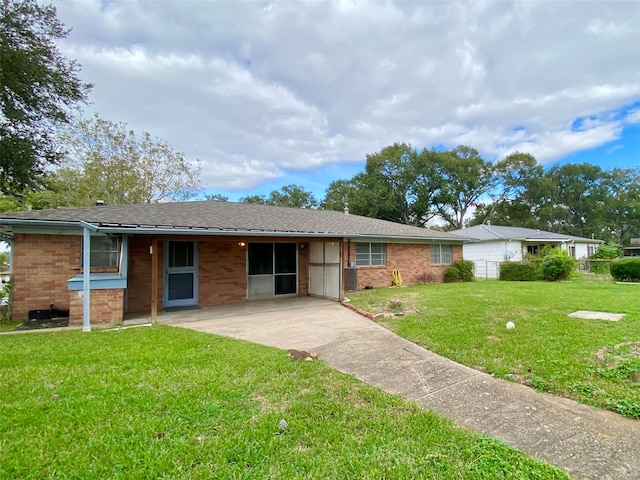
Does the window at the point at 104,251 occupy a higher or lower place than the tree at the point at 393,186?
lower

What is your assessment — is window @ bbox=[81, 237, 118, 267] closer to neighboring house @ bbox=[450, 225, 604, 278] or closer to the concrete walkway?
the concrete walkway

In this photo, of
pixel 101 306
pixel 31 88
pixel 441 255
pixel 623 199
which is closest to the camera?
pixel 101 306

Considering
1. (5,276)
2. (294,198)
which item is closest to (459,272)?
(5,276)

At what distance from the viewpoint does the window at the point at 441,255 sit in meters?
16.4

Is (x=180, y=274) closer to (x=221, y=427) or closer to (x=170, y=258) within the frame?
(x=170, y=258)

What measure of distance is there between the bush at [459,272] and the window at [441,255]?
1.31 feet

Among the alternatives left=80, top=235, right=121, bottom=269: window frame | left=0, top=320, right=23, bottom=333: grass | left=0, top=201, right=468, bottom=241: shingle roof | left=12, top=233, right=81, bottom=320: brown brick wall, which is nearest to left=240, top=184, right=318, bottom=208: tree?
left=0, top=201, right=468, bottom=241: shingle roof

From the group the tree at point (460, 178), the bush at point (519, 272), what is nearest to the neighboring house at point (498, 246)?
the bush at point (519, 272)

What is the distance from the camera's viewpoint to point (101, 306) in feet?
24.3

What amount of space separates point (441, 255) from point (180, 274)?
1280cm

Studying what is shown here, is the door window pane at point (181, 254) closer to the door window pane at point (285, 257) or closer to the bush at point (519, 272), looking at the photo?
the door window pane at point (285, 257)

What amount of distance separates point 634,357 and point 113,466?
20.9 feet

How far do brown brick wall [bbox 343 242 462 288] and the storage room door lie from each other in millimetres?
1682

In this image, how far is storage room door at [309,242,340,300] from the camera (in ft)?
35.3
